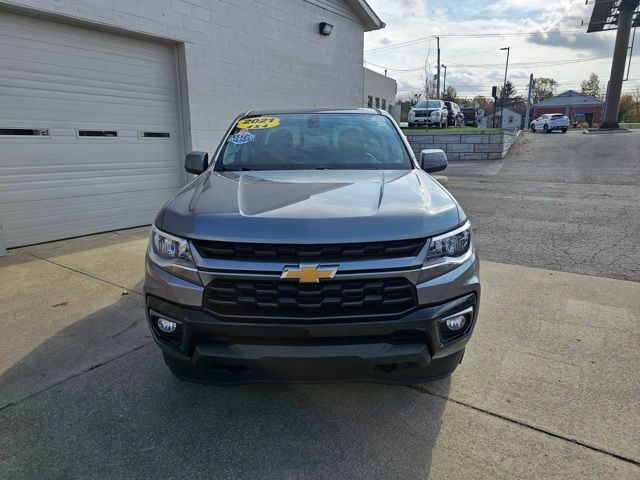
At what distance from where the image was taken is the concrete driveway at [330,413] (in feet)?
6.70

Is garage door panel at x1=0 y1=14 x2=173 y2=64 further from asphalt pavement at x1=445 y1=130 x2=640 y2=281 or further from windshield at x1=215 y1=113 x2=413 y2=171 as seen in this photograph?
asphalt pavement at x1=445 y1=130 x2=640 y2=281

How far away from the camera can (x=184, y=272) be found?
2051 mm

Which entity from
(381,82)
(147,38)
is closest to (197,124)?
(147,38)

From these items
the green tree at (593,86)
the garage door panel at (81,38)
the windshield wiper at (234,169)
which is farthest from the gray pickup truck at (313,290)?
the green tree at (593,86)

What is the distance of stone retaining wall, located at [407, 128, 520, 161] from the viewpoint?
15.7 m

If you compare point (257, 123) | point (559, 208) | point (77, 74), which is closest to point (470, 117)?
point (559, 208)

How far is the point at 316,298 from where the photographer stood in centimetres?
196

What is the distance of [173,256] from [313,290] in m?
0.74

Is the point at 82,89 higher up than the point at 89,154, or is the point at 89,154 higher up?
the point at 82,89

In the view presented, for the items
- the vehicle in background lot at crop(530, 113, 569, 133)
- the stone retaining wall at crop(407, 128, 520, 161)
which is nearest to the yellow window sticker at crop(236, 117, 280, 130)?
the stone retaining wall at crop(407, 128, 520, 161)

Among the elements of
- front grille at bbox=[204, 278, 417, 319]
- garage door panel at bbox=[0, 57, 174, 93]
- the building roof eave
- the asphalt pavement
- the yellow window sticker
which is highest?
the building roof eave

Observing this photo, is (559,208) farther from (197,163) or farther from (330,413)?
(330,413)

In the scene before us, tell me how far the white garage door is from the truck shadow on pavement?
13.0 feet

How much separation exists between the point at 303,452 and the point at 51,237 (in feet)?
19.0
